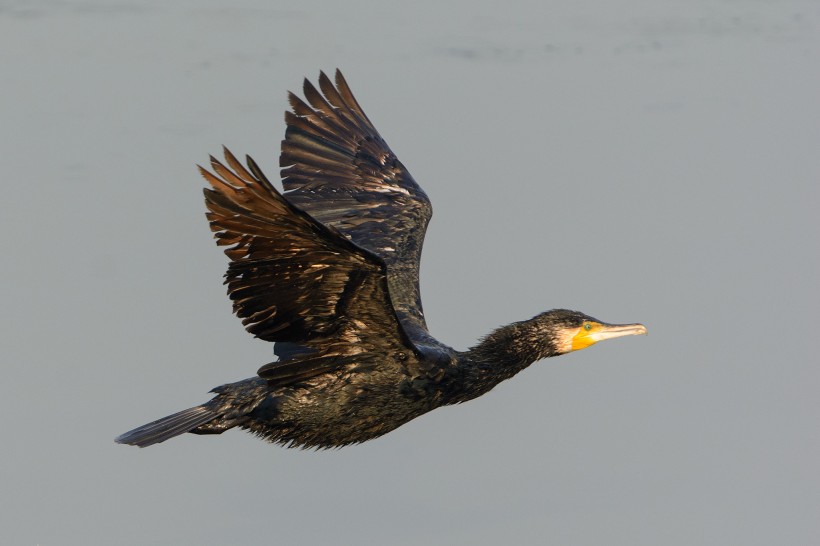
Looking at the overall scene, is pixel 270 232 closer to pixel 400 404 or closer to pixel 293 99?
pixel 400 404

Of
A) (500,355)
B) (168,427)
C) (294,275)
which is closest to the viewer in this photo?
(294,275)

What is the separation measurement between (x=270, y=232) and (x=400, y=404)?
1.76 m

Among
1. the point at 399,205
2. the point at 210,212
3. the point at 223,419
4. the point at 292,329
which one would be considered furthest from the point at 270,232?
the point at 399,205

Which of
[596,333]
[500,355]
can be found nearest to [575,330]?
[596,333]

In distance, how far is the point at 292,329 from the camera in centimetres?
924

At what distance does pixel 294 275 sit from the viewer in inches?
347

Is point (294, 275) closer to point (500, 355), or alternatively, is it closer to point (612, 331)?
point (500, 355)

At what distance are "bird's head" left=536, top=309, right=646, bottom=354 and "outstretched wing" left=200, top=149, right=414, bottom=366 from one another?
1301 mm

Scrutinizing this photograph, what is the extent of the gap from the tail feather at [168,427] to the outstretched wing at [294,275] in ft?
2.50

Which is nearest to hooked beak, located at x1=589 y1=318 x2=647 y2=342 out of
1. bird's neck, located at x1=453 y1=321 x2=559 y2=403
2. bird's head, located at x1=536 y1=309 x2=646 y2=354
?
bird's head, located at x1=536 y1=309 x2=646 y2=354

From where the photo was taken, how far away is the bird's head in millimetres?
10500

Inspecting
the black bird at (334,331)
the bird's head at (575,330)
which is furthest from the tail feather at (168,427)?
the bird's head at (575,330)

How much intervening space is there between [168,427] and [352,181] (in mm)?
3357

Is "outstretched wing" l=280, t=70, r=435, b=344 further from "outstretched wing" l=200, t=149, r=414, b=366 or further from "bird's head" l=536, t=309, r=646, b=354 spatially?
"outstretched wing" l=200, t=149, r=414, b=366
